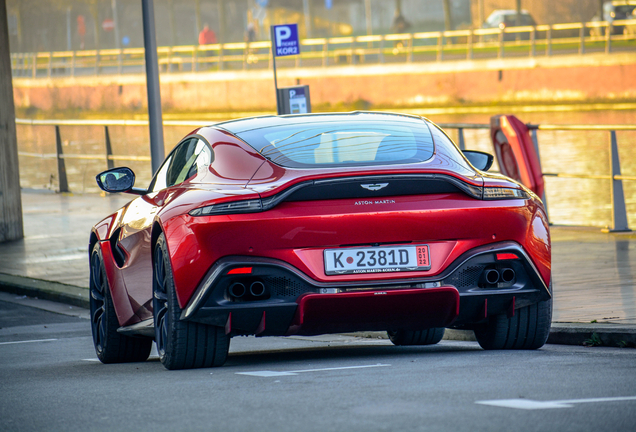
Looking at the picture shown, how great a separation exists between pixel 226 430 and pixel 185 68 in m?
68.7

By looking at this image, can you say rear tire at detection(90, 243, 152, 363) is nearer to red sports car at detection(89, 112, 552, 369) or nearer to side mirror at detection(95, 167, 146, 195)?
side mirror at detection(95, 167, 146, 195)

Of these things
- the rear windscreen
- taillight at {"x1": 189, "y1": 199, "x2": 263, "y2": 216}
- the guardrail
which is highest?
the guardrail

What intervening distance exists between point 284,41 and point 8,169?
380cm

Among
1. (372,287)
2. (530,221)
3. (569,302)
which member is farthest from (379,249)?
(569,302)

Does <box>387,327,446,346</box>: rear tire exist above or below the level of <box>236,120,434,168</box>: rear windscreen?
below

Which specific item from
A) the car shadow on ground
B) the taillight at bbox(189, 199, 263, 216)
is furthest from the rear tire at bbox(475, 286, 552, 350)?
the taillight at bbox(189, 199, 263, 216)

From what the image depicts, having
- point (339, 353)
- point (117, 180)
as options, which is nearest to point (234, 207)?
point (339, 353)

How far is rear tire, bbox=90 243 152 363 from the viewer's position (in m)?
7.23

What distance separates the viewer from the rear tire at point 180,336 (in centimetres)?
594

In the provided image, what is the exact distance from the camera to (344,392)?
495 centimetres

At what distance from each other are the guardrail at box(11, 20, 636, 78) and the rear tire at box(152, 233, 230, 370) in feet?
140

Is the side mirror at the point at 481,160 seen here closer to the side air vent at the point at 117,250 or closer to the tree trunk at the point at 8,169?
the side air vent at the point at 117,250

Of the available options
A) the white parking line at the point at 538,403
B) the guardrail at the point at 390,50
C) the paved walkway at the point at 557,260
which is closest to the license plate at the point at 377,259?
the white parking line at the point at 538,403

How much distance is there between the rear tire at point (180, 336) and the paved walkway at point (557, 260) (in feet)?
7.90
